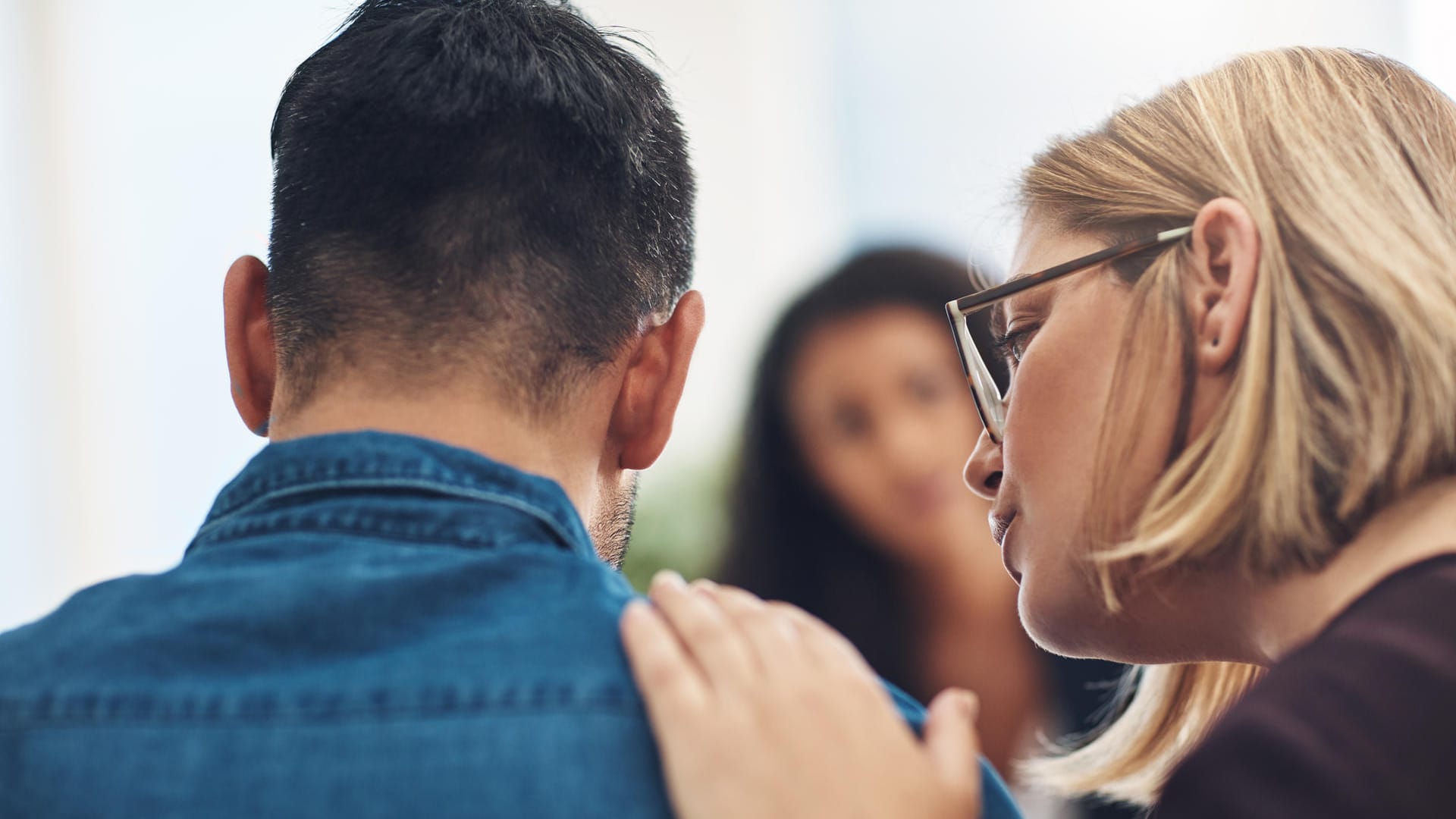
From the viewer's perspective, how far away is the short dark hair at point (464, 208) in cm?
81

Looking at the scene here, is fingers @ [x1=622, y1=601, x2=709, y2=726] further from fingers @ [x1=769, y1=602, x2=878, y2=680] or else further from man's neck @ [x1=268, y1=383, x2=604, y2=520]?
man's neck @ [x1=268, y1=383, x2=604, y2=520]

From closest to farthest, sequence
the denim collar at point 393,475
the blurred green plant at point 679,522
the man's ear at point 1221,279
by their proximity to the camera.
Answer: the denim collar at point 393,475 < the man's ear at point 1221,279 < the blurred green plant at point 679,522

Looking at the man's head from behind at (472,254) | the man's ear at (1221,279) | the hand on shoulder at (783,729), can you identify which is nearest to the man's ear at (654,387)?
the man's head from behind at (472,254)

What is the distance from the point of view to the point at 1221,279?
897 mm

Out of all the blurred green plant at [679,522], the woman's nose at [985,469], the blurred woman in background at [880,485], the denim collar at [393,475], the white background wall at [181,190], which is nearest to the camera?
the denim collar at [393,475]

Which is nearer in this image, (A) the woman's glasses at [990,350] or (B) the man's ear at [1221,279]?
(B) the man's ear at [1221,279]

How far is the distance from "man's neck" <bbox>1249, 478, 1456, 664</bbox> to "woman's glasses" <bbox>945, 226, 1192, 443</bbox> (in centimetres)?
28

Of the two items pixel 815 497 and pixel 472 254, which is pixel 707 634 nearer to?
pixel 472 254

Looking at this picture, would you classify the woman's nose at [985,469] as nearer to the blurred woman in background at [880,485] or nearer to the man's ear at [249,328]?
the man's ear at [249,328]

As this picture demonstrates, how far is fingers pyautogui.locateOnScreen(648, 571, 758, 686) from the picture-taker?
0.65 metres

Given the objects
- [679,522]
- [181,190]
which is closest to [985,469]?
[679,522]

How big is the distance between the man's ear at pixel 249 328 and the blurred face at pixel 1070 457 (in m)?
0.58

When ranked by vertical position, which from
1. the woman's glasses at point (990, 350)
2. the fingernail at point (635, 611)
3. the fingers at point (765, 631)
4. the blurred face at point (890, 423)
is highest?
the woman's glasses at point (990, 350)

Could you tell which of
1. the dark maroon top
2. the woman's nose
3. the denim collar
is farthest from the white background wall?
the dark maroon top
